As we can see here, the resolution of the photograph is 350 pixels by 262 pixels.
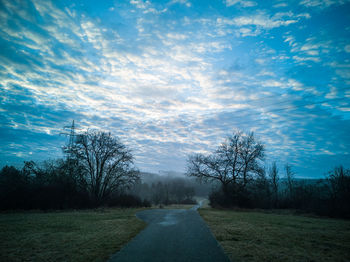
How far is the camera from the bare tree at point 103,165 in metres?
31.0

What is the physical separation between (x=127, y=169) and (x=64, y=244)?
27.4 meters

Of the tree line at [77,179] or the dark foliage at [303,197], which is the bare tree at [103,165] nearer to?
the tree line at [77,179]

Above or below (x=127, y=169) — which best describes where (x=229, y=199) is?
below

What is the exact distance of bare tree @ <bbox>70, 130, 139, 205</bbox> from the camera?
3102 centimetres

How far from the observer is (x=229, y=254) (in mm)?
5840

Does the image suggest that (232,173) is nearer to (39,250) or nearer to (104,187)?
(104,187)

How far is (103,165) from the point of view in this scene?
32656 mm

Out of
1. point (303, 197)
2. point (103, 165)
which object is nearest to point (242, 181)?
point (303, 197)

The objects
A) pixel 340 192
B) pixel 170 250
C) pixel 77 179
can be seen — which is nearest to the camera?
pixel 170 250

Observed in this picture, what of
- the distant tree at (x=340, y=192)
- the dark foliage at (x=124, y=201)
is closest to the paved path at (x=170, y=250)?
the distant tree at (x=340, y=192)

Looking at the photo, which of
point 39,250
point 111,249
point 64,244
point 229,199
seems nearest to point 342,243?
point 111,249

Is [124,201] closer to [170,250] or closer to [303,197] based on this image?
[170,250]

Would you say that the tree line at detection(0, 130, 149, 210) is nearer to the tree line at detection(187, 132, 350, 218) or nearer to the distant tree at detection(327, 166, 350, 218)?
the tree line at detection(187, 132, 350, 218)

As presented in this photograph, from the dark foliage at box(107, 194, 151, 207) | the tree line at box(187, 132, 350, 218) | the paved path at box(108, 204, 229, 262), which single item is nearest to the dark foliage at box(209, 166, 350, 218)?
the tree line at box(187, 132, 350, 218)
